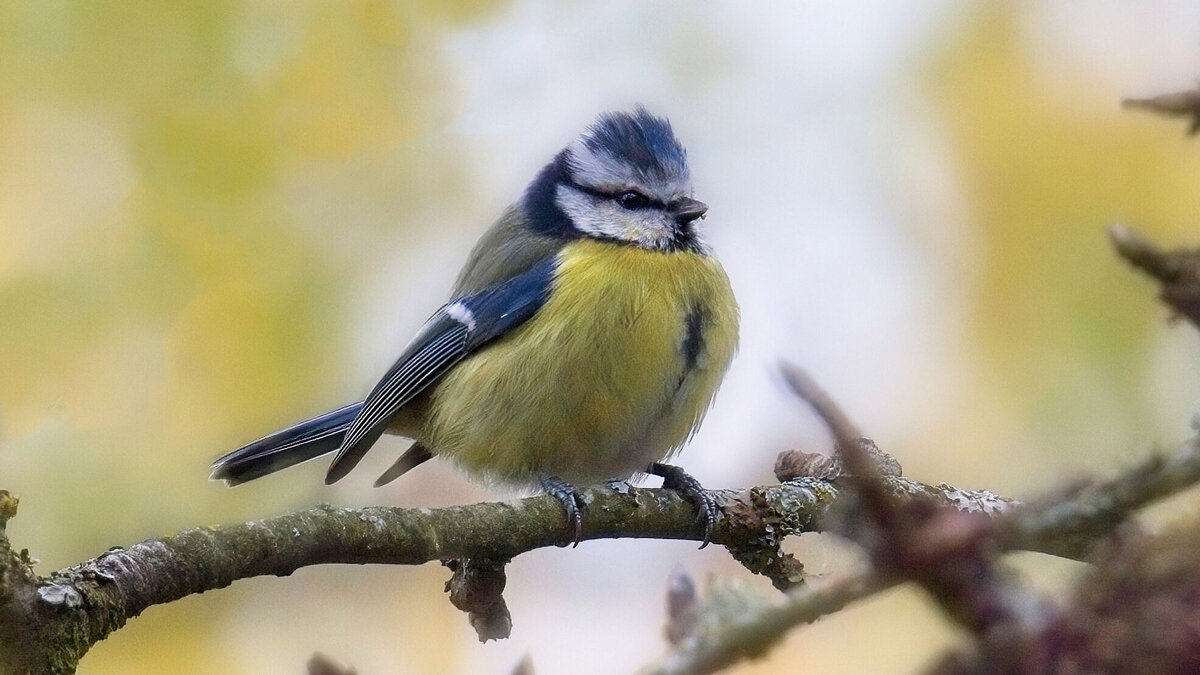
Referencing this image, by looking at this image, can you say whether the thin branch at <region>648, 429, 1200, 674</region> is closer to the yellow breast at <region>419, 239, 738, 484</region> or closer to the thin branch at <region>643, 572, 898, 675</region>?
the thin branch at <region>643, 572, 898, 675</region>

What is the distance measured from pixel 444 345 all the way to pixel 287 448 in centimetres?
59

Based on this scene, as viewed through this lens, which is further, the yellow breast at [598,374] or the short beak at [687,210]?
the short beak at [687,210]

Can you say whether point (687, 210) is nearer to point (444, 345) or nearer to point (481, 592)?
point (444, 345)

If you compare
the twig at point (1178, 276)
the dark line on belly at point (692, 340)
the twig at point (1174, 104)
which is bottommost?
the dark line on belly at point (692, 340)

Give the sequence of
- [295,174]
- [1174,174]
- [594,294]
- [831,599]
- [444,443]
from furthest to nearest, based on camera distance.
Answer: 1. [295,174]
2. [1174,174]
3. [444,443]
4. [594,294]
5. [831,599]

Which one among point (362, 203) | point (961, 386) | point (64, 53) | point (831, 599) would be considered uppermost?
point (64, 53)

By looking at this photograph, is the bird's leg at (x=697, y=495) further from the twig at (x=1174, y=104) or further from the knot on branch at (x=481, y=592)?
the twig at (x=1174, y=104)

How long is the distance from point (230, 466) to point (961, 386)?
2.29 m

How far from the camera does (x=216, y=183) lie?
11.9 ft

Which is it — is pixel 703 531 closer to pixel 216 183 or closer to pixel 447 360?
pixel 447 360

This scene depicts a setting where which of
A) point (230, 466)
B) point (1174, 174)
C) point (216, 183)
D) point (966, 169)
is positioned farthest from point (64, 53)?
point (1174, 174)

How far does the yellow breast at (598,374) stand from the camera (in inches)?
106

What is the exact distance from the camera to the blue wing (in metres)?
2.88

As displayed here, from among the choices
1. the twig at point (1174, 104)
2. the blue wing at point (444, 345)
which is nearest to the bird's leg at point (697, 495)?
the blue wing at point (444, 345)
